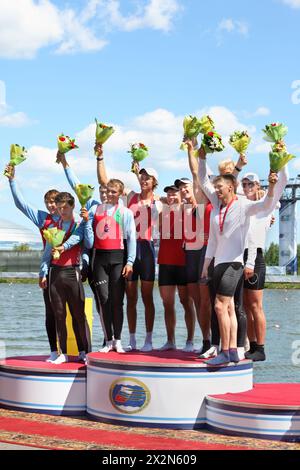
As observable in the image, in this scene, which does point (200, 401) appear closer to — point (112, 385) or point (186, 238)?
point (112, 385)

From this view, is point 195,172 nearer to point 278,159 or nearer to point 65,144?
point 278,159

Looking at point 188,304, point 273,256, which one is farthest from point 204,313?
point 273,256

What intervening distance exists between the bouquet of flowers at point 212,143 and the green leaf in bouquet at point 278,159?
0.52 meters

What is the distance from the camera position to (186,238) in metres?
7.65

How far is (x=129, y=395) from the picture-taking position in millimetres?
6777

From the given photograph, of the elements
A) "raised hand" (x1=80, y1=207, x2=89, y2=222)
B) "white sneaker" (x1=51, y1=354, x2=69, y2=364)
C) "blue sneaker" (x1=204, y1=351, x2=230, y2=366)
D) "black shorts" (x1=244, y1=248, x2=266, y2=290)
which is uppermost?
"raised hand" (x1=80, y1=207, x2=89, y2=222)

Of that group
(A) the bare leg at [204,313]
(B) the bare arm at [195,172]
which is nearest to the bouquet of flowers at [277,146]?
(B) the bare arm at [195,172]

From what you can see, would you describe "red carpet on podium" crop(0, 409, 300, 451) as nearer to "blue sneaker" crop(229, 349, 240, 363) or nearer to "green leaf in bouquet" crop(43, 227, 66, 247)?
"blue sneaker" crop(229, 349, 240, 363)

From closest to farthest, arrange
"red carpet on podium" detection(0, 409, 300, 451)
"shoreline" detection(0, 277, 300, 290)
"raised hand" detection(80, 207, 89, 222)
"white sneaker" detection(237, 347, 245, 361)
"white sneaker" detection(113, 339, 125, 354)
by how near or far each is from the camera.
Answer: "red carpet on podium" detection(0, 409, 300, 451), "white sneaker" detection(237, 347, 245, 361), "raised hand" detection(80, 207, 89, 222), "white sneaker" detection(113, 339, 125, 354), "shoreline" detection(0, 277, 300, 290)

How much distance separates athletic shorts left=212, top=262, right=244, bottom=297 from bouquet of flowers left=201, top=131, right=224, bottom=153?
3.50 ft

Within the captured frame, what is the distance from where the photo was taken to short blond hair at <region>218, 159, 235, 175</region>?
7.36m

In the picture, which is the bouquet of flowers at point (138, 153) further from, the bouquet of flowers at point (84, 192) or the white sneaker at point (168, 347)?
the white sneaker at point (168, 347)

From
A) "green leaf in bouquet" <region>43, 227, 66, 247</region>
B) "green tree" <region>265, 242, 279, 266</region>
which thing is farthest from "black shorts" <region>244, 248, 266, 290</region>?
"green tree" <region>265, 242, 279, 266</region>
